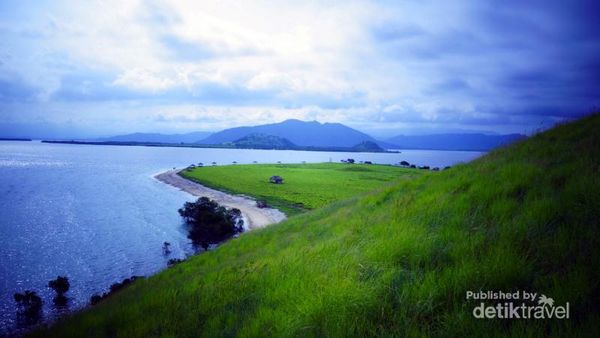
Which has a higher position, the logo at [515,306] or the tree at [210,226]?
the logo at [515,306]

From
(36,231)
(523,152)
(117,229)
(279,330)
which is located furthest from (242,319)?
(36,231)

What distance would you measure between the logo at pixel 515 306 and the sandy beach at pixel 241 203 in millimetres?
34570

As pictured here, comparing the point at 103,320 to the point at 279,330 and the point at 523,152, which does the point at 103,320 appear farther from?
the point at 523,152

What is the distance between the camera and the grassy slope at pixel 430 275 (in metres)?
3.72

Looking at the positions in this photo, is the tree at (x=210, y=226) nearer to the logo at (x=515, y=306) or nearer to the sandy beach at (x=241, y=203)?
the sandy beach at (x=241, y=203)

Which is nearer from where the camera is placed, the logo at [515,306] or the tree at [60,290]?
the logo at [515,306]

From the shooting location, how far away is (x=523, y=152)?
34.5ft

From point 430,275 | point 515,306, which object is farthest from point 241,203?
point 515,306

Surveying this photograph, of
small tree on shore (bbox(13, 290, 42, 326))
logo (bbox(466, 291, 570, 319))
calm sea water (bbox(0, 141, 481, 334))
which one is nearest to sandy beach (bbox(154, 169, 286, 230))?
calm sea water (bbox(0, 141, 481, 334))

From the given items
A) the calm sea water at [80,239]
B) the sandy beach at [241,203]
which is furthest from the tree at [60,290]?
the sandy beach at [241,203]

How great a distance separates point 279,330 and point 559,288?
12.2ft

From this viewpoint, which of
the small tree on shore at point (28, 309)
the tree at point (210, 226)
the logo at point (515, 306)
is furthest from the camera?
the tree at point (210, 226)

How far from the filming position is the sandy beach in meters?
49.4

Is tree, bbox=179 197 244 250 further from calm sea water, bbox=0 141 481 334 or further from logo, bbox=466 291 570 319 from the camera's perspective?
logo, bbox=466 291 570 319
